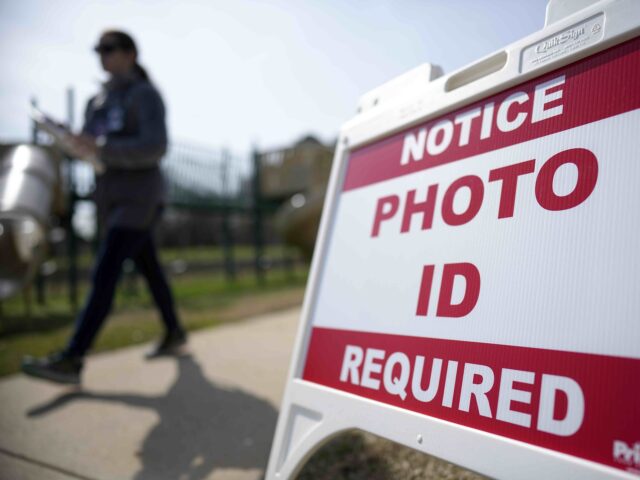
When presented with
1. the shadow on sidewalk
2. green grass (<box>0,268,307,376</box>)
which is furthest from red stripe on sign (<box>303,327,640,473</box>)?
green grass (<box>0,268,307,376</box>)

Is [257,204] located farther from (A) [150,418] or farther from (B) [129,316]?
(A) [150,418]

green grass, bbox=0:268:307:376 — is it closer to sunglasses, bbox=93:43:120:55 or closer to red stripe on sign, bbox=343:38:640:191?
sunglasses, bbox=93:43:120:55

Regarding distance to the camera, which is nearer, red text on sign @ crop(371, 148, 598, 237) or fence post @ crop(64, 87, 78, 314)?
red text on sign @ crop(371, 148, 598, 237)

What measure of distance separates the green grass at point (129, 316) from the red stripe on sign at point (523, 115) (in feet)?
8.71

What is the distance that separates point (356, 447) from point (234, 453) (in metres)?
0.44

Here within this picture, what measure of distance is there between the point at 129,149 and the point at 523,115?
1.93m

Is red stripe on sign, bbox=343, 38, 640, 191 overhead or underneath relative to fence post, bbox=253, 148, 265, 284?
underneath

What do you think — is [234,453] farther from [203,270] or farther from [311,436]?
[203,270]

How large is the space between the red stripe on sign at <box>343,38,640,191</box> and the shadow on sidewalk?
108 centimetres

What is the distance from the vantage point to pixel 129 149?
2.33 meters

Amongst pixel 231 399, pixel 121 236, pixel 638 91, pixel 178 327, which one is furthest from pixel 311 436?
pixel 178 327

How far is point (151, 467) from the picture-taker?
158 cm

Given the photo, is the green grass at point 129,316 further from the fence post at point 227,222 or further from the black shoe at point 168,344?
the fence post at point 227,222

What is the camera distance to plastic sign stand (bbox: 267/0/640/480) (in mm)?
778
